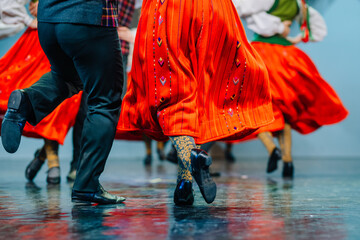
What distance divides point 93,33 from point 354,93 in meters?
5.55

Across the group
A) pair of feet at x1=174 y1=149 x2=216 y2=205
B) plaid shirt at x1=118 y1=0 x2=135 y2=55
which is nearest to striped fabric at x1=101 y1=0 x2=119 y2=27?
pair of feet at x1=174 y1=149 x2=216 y2=205

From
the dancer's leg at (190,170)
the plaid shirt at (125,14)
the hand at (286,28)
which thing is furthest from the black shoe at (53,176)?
the hand at (286,28)

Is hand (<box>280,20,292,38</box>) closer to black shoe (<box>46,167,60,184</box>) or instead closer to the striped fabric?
black shoe (<box>46,167,60,184</box>)

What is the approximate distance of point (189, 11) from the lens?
1760mm

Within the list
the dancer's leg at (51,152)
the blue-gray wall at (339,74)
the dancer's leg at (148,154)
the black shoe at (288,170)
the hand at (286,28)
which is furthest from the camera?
the blue-gray wall at (339,74)

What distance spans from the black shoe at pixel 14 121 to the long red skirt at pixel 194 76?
37 centimetres

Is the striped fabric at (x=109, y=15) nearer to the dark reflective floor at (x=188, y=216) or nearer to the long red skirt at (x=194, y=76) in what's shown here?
the long red skirt at (x=194, y=76)

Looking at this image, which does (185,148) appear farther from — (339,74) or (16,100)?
(339,74)

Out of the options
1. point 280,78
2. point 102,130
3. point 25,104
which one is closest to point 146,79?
point 102,130

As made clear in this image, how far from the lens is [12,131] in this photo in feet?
5.53

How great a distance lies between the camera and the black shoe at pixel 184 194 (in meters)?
1.75

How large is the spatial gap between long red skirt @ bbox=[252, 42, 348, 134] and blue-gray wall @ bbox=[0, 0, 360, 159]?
317cm

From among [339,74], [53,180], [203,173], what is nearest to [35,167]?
[53,180]

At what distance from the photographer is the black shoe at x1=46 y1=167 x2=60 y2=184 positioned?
9.21 feet
